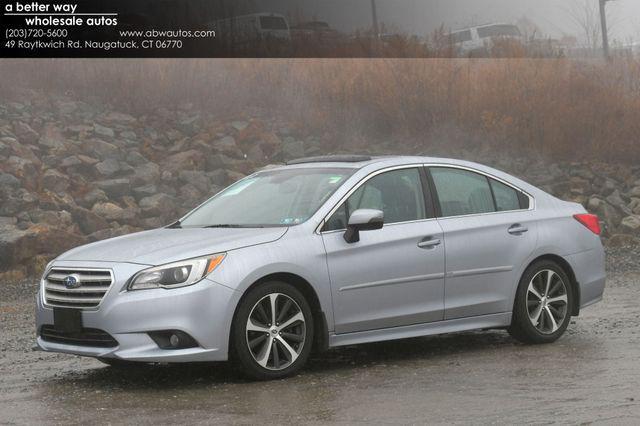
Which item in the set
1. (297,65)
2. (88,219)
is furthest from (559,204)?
(297,65)

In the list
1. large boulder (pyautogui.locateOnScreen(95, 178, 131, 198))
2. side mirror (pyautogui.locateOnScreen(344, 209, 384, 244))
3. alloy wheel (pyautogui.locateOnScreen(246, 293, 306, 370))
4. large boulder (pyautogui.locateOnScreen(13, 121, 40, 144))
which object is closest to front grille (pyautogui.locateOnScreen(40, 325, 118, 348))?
alloy wheel (pyautogui.locateOnScreen(246, 293, 306, 370))

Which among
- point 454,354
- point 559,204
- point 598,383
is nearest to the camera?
point 598,383

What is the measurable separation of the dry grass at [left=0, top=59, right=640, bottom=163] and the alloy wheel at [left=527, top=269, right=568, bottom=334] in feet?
52.1

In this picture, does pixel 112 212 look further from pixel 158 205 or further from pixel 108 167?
pixel 108 167

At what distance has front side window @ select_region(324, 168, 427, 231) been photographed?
31.6 feet

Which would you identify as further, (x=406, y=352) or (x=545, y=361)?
(x=406, y=352)

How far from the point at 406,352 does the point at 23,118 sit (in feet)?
53.7

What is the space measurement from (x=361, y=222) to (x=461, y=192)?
1.48 meters

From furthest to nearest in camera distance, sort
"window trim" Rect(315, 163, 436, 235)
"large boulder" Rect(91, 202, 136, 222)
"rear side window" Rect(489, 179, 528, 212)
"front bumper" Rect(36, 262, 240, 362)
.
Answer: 1. "large boulder" Rect(91, 202, 136, 222)
2. "rear side window" Rect(489, 179, 528, 212)
3. "window trim" Rect(315, 163, 436, 235)
4. "front bumper" Rect(36, 262, 240, 362)

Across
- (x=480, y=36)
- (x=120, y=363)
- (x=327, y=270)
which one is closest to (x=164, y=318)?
(x=327, y=270)

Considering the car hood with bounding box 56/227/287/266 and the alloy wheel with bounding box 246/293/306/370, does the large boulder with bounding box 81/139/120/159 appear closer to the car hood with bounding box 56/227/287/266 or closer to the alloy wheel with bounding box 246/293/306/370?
the car hood with bounding box 56/227/287/266

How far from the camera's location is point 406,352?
1033 centimetres

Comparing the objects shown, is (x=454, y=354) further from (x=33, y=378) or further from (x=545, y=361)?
(x=33, y=378)

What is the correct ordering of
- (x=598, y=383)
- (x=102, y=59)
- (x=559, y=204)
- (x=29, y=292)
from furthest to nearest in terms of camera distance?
(x=102, y=59) < (x=29, y=292) < (x=559, y=204) < (x=598, y=383)
